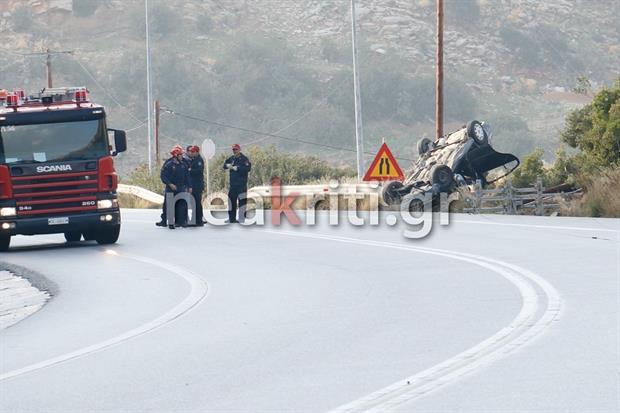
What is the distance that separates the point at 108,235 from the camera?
24.0 m

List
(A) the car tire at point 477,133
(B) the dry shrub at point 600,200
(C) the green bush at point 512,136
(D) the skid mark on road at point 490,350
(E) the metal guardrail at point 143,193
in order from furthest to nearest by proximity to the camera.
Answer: (C) the green bush at point 512,136 < (E) the metal guardrail at point 143,193 < (A) the car tire at point 477,133 < (B) the dry shrub at point 600,200 < (D) the skid mark on road at point 490,350

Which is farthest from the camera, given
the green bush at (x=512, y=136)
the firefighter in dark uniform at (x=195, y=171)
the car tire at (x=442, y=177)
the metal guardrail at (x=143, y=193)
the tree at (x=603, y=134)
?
the green bush at (x=512, y=136)

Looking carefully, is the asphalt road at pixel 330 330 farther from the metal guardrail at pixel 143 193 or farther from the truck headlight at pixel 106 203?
the metal guardrail at pixel 143 193

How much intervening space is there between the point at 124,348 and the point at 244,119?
7524 cm

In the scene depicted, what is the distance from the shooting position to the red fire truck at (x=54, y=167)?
2230 cm

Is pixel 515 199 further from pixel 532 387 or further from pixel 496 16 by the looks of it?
pixel 496 16

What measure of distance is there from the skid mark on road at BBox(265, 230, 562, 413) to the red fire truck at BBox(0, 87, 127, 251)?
28.6 feet

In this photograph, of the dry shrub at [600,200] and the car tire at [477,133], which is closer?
the dry shrub at [600,200]

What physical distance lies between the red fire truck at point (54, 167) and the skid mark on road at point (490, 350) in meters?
8.70

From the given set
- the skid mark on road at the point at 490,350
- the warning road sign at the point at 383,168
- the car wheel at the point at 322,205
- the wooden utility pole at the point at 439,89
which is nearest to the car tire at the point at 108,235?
the warning road sign at the point at 383,168

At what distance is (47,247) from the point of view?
24.3 meters

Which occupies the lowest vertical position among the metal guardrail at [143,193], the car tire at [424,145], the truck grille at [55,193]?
the metal guardrail at [143,193]

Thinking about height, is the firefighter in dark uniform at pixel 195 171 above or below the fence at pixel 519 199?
above

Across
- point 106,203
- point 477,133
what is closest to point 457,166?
point 477,133
